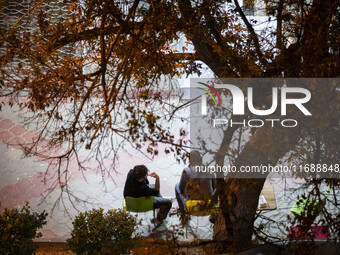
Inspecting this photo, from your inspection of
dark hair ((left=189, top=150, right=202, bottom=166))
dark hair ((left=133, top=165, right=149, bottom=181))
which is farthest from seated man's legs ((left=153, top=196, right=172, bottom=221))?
dark hair ((left=189, top=150, right=202, bottom=166))

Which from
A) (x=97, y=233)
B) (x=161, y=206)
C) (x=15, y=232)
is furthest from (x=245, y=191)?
(x=15, y=232)

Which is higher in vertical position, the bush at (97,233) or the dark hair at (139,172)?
the dark hair at (139,172)

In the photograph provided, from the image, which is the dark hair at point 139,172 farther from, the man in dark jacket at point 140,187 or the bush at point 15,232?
the bush at point 15,232

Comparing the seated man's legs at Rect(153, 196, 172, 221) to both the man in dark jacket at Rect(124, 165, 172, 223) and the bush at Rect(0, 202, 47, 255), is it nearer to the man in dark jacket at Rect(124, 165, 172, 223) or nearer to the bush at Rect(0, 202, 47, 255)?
the man in dark jacket at Rect(124, 165, 172, 223)

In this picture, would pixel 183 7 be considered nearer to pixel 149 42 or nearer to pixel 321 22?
pixel 149 42

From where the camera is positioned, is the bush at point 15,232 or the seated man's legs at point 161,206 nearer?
the bush at point 15,232

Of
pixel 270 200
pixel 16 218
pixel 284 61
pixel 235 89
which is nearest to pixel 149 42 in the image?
pixel 235 89

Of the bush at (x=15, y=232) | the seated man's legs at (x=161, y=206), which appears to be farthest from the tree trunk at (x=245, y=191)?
the bush at (x=15, y=232)

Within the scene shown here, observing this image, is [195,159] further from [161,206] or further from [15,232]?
[161,206]

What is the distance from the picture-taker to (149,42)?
3650 millimetres

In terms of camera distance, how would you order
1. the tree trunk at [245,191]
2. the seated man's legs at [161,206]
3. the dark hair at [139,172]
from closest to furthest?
the tree trunk at [245,191]
the dark hair at [139,172]
the seated man's legs at [161,206]

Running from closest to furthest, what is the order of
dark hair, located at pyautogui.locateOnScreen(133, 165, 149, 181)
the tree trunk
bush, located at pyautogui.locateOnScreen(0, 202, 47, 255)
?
the tree trunk, bush, located at pyautogui.locateOnScreen(0, 202, 47, 255), dark hair, located at pyautogui.locateOnScreen(133, 165, 149, 181)

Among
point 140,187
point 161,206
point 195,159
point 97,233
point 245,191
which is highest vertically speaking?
point 195,159

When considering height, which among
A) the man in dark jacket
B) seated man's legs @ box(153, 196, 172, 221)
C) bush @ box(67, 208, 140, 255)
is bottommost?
bush @ box(67, 208, 140, 255)
